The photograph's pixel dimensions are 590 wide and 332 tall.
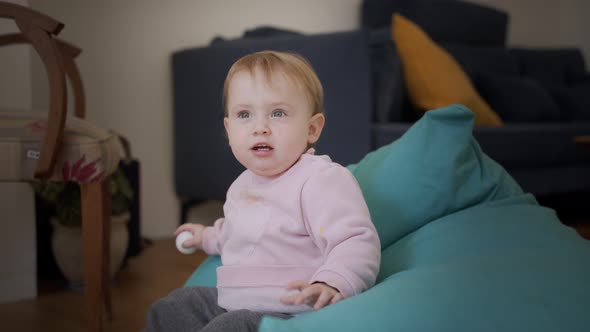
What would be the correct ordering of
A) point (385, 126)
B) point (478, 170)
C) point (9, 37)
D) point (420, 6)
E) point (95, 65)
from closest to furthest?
point (478, 170), point (9, 37), point (385, 126), point (95, 65), point (420, 6)

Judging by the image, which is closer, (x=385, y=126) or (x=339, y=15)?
(x=385, y=126)

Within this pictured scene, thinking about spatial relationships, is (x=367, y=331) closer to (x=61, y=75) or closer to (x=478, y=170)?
(x=478, y=170)

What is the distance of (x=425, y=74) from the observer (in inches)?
107

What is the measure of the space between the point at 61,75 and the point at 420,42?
5.73ft

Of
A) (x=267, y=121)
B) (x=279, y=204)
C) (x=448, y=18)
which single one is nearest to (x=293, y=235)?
(x=279, y=204)

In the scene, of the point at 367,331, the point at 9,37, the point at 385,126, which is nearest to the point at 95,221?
the point at 9,37

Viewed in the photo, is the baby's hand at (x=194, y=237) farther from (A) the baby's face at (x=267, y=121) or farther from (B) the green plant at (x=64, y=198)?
(B) the green plant at (x=64, y=198)

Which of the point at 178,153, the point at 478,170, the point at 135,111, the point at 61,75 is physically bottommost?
the point at 178,153

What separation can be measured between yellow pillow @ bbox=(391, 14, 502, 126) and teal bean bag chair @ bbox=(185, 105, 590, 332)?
1.46 m

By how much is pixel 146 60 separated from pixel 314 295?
2.05 m

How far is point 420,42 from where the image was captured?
2.77 m

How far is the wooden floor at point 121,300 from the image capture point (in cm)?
169

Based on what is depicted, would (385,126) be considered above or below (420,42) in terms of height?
below

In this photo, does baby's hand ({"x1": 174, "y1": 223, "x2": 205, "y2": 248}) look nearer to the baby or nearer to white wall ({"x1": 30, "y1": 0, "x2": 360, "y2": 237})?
the baby
